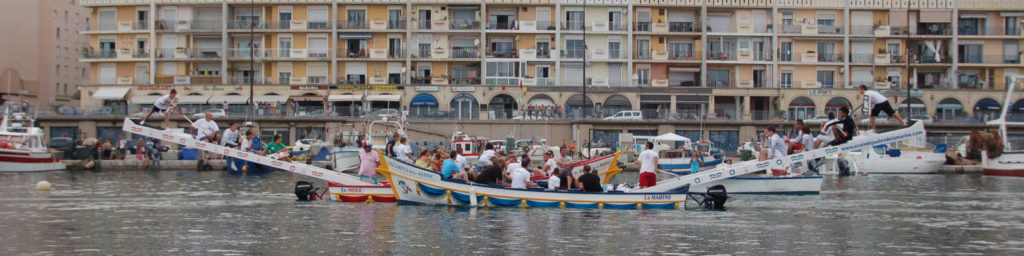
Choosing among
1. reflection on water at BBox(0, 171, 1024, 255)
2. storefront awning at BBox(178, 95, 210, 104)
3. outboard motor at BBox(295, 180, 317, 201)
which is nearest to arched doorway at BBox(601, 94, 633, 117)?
storefront awning at BBox(178, 95, 210, 104)

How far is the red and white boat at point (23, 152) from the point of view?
48750 mm

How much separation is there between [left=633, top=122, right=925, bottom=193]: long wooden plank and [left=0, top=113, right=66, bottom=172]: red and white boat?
34.7 metres

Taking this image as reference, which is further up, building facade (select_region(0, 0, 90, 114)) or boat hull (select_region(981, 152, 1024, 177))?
building facade (select_region(0, 0, 90, 114))

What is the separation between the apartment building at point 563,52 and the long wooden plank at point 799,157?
49.8m

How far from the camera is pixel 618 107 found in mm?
79125

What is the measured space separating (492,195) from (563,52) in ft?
175

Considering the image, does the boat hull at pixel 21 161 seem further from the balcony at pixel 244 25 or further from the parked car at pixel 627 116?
the parked car at pixel 627 116

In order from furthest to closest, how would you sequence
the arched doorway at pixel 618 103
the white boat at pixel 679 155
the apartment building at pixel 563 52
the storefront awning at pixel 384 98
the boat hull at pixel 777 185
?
the arched doorway at pixel 618 103 → the apartment building at pixel 563 52 → the storefront awning at pixel 384 98 → the white boat at pixel 679 155 → the boat hull at pixel 777 185

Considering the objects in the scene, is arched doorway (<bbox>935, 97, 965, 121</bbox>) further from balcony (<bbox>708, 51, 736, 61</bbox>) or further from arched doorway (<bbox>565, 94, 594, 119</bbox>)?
arched doorway (<bbox>565, 94, 594, 119</bbox>)

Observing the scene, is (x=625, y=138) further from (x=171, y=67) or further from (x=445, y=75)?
(x=171, y=67)

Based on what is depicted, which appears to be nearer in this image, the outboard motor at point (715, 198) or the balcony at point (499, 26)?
the outboard motor at point (715, 198)

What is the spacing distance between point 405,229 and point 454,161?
18.9ft

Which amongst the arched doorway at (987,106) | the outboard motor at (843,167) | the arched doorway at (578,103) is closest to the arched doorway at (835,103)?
the arched doorway at (987,106)

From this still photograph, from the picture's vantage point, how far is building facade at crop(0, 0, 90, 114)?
275ft
